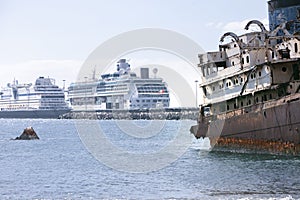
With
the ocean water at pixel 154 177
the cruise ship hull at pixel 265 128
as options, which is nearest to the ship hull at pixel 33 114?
the ocean water at pixel 154 177

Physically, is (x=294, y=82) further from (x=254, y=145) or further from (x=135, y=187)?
(x=135, y=187)

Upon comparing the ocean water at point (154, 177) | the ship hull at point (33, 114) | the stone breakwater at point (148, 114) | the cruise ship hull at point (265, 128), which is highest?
the ship hull at point (33, 114)

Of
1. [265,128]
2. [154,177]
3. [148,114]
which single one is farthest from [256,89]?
[148,114]

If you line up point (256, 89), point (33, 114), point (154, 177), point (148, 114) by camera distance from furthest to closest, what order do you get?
point (33, 114) → point (148, 114) → point (256, 89) → point (154, 177)

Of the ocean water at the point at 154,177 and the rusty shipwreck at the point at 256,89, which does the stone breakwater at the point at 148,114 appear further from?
the ocean water at the point at 154,177

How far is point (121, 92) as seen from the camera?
180625mm

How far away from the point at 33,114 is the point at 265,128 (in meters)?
158

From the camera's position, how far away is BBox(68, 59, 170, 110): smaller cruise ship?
594 ft

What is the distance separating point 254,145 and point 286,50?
19.7ft

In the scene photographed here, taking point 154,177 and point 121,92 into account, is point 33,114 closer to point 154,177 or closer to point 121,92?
point 121,92

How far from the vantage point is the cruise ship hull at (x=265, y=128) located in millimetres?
34625

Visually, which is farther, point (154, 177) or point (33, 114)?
point (33, 114)

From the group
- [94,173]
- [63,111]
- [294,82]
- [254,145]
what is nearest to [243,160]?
[254,145]

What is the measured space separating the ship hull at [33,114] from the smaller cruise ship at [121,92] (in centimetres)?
598
